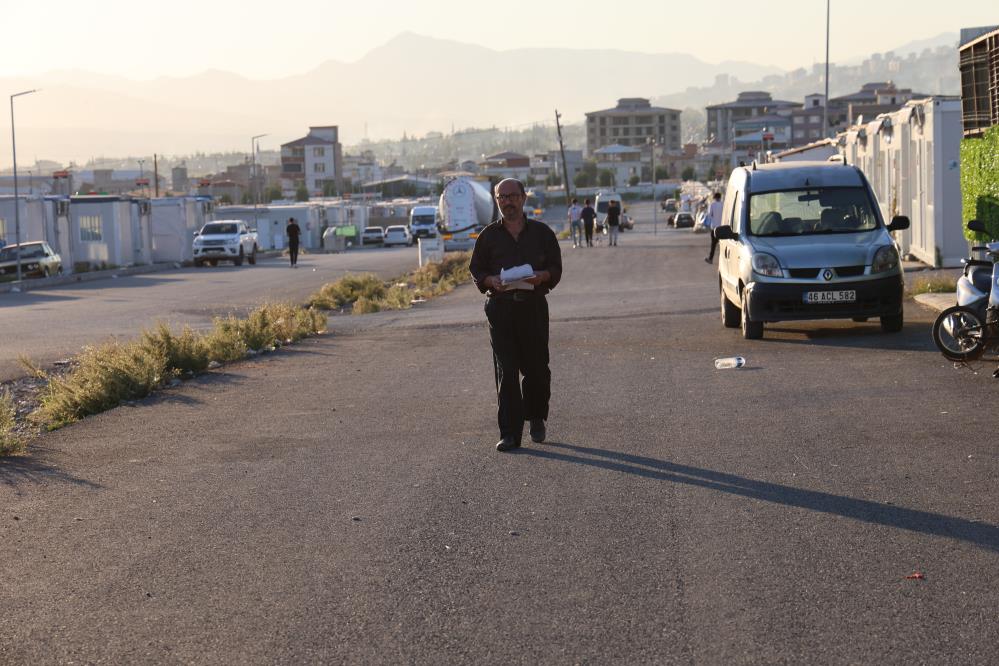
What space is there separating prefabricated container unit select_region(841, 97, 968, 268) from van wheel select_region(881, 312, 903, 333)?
31.8 ft

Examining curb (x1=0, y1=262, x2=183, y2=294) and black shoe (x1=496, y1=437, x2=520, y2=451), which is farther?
curb (x1=0, y1=262, x2=183, y2=294)

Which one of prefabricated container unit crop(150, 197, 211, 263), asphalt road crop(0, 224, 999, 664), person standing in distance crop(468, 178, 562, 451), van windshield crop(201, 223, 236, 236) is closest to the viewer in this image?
asphalt road crop(0, 224, 999, 664)

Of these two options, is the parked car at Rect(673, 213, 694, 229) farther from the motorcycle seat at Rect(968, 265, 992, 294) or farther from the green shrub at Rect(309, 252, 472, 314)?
the motorcycle seat at Rect(968, 265, 992, 294)

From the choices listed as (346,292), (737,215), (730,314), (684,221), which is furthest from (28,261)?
(684,221)

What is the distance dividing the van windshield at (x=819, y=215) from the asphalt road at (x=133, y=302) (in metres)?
9.29

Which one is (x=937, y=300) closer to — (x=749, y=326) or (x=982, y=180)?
(x=982, y=180)

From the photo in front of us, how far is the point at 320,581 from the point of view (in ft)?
21.1

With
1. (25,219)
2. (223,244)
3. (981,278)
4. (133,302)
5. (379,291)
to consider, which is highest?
(25,219)

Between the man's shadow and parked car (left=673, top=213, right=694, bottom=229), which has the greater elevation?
parked car (left=673, top=213, right=694, bottom=229)

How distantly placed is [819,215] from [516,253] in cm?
853

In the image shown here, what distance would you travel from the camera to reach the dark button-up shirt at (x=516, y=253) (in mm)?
10008

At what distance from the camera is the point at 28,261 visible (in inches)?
1893

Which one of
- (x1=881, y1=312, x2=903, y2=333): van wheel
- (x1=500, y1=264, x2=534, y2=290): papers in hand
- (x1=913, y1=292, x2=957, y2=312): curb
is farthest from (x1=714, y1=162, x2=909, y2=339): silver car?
(x1=500, y1=264, x2=534, y2=290): papers in hand

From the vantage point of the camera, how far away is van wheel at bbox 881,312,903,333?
54.3 feet
